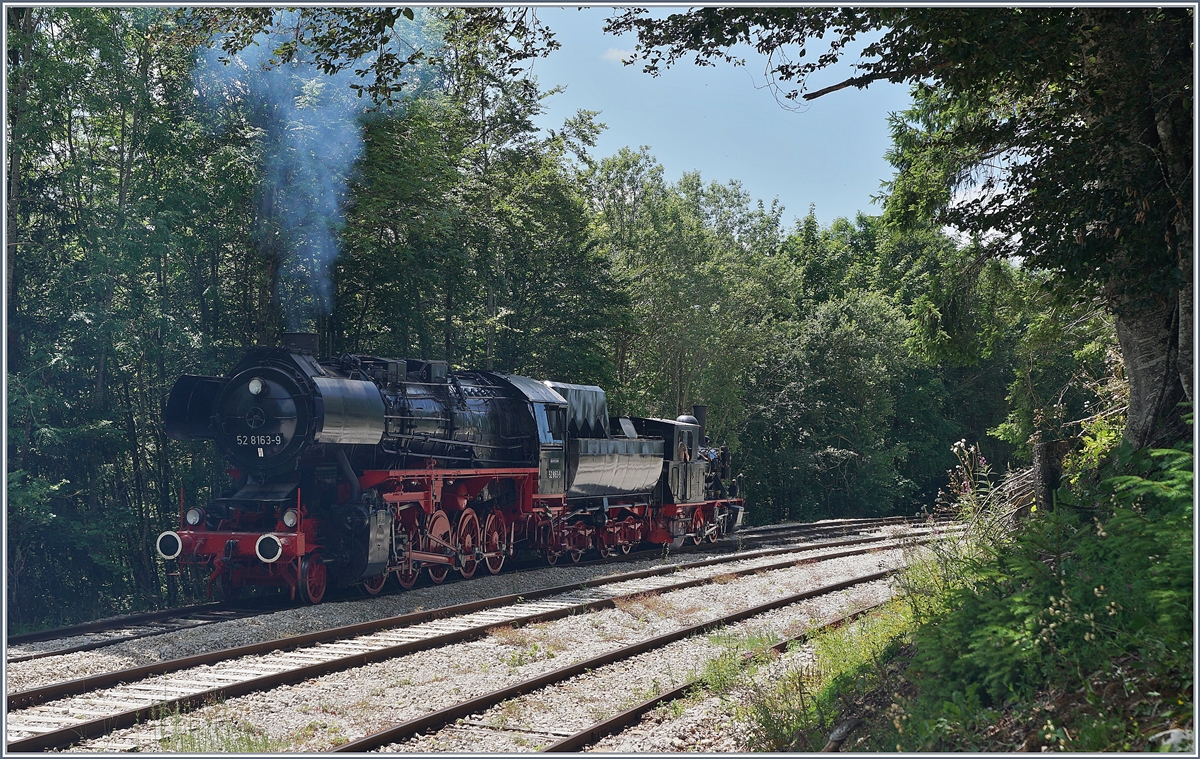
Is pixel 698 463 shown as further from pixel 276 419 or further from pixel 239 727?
pixel 239 727

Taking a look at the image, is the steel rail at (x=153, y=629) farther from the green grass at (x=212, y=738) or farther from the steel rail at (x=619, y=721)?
the steel rail at (x=619, y=721)

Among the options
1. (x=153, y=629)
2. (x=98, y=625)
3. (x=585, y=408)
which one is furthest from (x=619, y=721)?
(x=585, y=408)

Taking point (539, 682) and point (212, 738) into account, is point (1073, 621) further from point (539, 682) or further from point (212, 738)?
point (212, 738)

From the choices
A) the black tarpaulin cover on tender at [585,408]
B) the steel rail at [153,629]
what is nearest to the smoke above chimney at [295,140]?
the black tarpaulin cover on tender at [585,408]

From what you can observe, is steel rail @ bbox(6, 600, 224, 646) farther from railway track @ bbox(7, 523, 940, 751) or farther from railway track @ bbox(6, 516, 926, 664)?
railway track @ bbox(7, 523, 940, 751)

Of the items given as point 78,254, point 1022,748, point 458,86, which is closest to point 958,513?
point 1022,748

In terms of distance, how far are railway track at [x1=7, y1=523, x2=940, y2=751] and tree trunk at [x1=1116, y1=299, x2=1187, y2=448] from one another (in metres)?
7.34

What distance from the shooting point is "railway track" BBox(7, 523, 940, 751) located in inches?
305

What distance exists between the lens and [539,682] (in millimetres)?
9164

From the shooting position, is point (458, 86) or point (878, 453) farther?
point (878, 453)

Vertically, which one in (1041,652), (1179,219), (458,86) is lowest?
(1041,652)

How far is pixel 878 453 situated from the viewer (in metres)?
40.6

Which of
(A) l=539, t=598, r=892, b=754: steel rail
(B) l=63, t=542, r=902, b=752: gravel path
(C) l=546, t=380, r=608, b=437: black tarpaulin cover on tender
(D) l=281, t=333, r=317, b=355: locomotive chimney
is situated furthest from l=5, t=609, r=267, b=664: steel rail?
(C) l=546, t=380, r=608, b=437: black tarpaulin cover on tender

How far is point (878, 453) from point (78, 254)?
31.0 m
